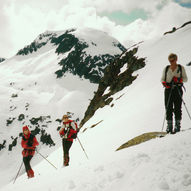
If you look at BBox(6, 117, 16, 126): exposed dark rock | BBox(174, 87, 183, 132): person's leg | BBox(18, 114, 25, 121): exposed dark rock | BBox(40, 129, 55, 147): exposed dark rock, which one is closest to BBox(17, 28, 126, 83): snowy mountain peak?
BBox(18, 114, 25, 121): exposed dark rock

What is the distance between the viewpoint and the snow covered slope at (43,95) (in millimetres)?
96188

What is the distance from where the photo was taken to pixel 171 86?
6.31 meters

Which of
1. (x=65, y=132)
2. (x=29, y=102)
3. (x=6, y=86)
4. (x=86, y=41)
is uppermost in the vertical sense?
(x=86, y=41)

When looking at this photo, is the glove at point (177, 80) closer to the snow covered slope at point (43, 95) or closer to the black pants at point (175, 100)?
the black pants at point (175, 100)

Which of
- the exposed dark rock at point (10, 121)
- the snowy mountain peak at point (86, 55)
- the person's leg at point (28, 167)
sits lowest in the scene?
the person's leg at point (28, 167)

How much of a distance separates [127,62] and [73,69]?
120m

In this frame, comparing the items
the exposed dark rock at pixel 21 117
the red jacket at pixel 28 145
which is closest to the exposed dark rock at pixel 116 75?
the red jacket at pixel 28 145

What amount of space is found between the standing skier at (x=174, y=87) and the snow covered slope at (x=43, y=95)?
80326 millimetres

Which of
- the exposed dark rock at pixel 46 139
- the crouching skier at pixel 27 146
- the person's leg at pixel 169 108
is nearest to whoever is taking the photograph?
the person's leg at pixel 169 108

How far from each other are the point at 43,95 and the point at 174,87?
130468mm

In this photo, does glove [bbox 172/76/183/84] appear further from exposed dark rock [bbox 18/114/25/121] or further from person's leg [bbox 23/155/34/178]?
exposed dark rock [bbox 18/114/25/121]

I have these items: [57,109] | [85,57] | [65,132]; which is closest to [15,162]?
[57,109]

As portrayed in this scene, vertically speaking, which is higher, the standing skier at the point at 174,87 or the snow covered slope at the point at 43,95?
the snow covered slope at the point at 43,95

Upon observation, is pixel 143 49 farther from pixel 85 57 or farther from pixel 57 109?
pixel 85 57
